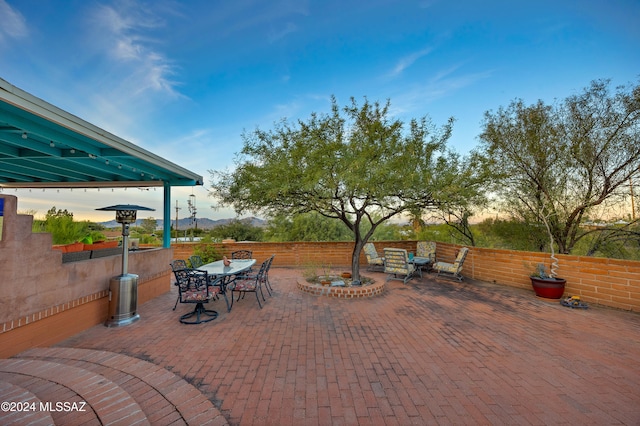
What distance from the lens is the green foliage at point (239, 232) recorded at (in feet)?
60.5

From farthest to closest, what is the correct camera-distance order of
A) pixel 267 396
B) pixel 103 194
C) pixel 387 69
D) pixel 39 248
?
1. pixel 103 194
2. pixel 387 69
3. pixel 39 248
4. pixel 267 396

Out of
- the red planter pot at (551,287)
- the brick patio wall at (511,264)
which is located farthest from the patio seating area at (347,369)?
the red planter pot at (551,287)

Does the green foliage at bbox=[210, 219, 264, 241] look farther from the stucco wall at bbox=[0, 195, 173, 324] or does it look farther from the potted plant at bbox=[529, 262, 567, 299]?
the potted plant at bbox=[529, 262, 567, 299]

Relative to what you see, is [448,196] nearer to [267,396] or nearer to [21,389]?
[267,396]

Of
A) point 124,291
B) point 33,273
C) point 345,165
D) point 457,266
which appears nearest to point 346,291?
point 345,165

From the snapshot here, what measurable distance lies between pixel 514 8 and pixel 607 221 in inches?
242

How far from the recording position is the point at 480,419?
6.68ft

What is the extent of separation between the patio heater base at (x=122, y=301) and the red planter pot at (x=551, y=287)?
816 centimetres

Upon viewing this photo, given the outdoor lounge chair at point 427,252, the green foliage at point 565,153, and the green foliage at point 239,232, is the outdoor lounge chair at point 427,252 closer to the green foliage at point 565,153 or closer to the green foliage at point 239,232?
the green foliage at point 565,153

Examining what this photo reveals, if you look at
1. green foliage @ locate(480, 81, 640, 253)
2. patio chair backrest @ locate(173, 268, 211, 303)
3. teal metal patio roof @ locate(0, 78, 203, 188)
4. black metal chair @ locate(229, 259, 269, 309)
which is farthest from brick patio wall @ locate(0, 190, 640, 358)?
black metal chair @ locate(229, 259, 269, 309)

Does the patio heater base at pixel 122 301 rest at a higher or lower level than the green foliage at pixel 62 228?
lower

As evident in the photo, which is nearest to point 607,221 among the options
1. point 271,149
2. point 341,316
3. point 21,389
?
point 341,316

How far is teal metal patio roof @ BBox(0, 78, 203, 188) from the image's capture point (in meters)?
2.75

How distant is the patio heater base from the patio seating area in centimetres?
20
